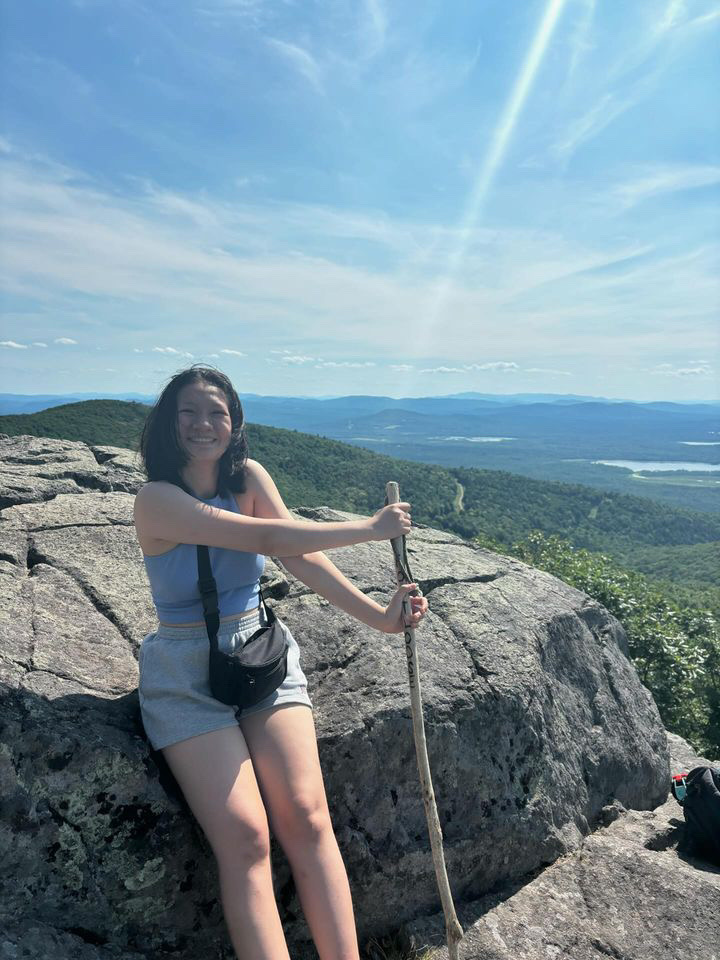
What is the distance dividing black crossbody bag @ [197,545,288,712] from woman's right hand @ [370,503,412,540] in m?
1.01

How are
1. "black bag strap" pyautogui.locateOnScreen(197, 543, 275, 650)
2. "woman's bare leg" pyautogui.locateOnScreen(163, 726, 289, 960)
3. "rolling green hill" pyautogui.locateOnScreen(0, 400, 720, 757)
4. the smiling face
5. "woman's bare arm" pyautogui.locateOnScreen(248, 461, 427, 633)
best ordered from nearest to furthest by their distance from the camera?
"woman's bare leg" pyautogui.locateOnScreen(163, 726, 289, 960), "black bag strap" pyautogui.locateOnScreen(197, 543, 275, 650), the smiling face, "woman's bare arm" pyautogui.locateOnScreen(248, 461, 427, 633), "rolling green hill" pyautogui.locateOnScreen(0, 400, 720, 757)

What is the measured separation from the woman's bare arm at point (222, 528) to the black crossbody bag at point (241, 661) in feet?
0.57

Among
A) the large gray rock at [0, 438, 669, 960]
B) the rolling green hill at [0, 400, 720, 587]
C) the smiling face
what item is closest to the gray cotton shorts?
the large gray rock at [0, 438, 669, 960]

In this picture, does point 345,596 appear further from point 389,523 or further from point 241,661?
point 241,661

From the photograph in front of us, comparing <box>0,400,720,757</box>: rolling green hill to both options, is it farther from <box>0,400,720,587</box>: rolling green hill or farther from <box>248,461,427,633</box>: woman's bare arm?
<box>248,461,427,633</box>: woman's bare arm

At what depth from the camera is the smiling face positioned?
446 cm

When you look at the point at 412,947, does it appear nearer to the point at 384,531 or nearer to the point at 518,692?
the point at 518,692

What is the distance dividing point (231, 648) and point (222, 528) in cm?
80

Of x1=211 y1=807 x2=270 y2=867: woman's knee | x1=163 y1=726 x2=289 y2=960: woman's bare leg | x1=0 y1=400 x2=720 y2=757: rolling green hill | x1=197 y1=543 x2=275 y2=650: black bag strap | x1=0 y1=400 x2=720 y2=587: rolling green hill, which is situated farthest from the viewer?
x1=0 y1=400 x2=720 y2=587: rolling green hill

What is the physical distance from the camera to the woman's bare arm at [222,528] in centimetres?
412

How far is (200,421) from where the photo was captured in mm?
4469

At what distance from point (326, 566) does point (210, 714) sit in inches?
52.6

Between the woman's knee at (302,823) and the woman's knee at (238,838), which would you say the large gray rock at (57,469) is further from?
the woman's knee at (302,823)

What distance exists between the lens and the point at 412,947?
4543 millimetres
